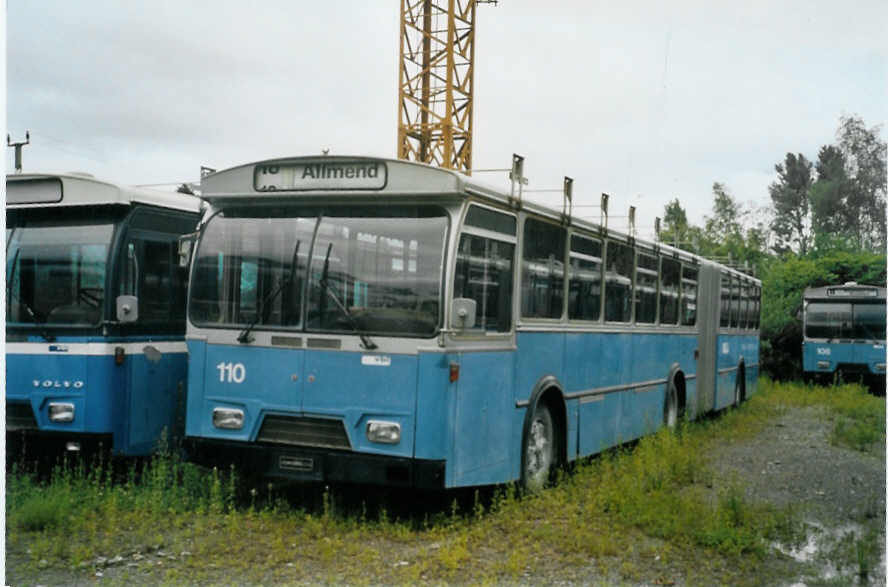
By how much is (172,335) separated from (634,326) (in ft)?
17.2

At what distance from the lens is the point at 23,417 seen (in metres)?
8.55

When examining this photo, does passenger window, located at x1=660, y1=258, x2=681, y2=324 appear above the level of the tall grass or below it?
above

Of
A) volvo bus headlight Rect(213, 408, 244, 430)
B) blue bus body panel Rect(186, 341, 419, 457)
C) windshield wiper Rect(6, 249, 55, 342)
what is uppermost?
windshield wiper Rect(6, 249, 55, 342)

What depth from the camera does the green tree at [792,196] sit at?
9.52 meters

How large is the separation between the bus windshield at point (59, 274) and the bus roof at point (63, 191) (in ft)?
0.70

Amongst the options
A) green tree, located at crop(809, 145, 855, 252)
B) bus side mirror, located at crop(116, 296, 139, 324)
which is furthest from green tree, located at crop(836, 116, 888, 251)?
bus side mirror, located at crop(116, 296, 139, 324)

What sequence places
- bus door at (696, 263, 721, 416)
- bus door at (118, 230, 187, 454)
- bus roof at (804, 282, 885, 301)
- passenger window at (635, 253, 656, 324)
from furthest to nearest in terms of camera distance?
bus roof at (804, 282, 885, 301) < bus door at (696, 263, 721, 416) < passenger window at (635, 253, 656, 324) < bus door at (118, 230, 187, 454)

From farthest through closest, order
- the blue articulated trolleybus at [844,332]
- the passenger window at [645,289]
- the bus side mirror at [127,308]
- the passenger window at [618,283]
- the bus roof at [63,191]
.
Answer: the blue articulated trolleybus at [844,332] < the passenger window at [645,289] < the passenger window at [618,283] < the bus roof at [63,191] < the bus side mirror at [127,308]

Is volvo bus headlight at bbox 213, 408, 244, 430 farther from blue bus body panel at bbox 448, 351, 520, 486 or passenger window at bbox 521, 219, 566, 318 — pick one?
passenger window at bbox 521, 219, 566, 318

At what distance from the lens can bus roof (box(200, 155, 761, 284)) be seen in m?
7.16

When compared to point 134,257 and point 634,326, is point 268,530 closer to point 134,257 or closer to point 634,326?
point 134,257

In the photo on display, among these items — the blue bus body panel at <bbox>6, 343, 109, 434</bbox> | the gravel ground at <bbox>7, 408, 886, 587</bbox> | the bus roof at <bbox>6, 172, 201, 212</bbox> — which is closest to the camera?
the gravel ground at <bbox>7, 408, 886, 587</bbox>

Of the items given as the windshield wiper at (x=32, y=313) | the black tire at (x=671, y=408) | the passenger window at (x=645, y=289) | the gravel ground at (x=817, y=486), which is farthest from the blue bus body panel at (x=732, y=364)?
the windshield wiper at (x=32, y=313)

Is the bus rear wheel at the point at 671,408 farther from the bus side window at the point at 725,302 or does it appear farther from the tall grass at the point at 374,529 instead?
the tall grass at the point at 374,529
